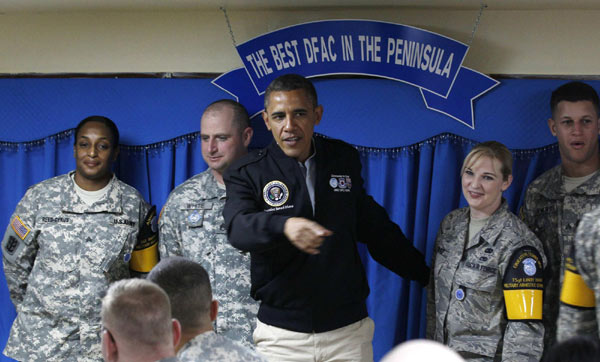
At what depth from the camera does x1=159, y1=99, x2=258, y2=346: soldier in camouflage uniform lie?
3340 millimetres

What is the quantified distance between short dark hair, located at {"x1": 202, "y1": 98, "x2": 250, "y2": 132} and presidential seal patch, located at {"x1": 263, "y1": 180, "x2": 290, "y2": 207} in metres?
0.91

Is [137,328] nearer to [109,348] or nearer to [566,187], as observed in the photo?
[109,348]

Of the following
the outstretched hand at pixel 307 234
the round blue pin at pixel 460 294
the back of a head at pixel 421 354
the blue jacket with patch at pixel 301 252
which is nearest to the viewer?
the back of a head at pixel 421 354

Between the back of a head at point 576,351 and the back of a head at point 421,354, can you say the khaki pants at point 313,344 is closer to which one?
the back of a head at point 576,351

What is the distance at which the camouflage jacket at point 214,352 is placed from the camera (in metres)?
1.91

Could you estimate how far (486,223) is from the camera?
2977 mm

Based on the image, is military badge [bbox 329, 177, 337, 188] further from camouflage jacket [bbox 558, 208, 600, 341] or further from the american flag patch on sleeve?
the american flag patch on sleeve

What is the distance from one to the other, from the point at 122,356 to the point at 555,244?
2295 millimetres

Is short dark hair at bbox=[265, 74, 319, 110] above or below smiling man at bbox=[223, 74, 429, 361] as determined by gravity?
above

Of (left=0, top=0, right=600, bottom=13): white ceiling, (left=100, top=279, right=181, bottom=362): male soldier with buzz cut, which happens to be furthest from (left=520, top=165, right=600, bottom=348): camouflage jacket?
(left=100, top=279, right=181, bottom=362): male soldier with buzz cut

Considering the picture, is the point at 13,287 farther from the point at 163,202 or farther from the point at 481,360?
the point at 481,360

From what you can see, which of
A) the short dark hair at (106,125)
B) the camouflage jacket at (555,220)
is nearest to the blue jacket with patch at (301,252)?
the camouflage jacket at (555,220)

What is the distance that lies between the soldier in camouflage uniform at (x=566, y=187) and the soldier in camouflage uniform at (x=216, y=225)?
1.52 metres

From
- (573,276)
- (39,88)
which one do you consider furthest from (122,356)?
(39,88)
